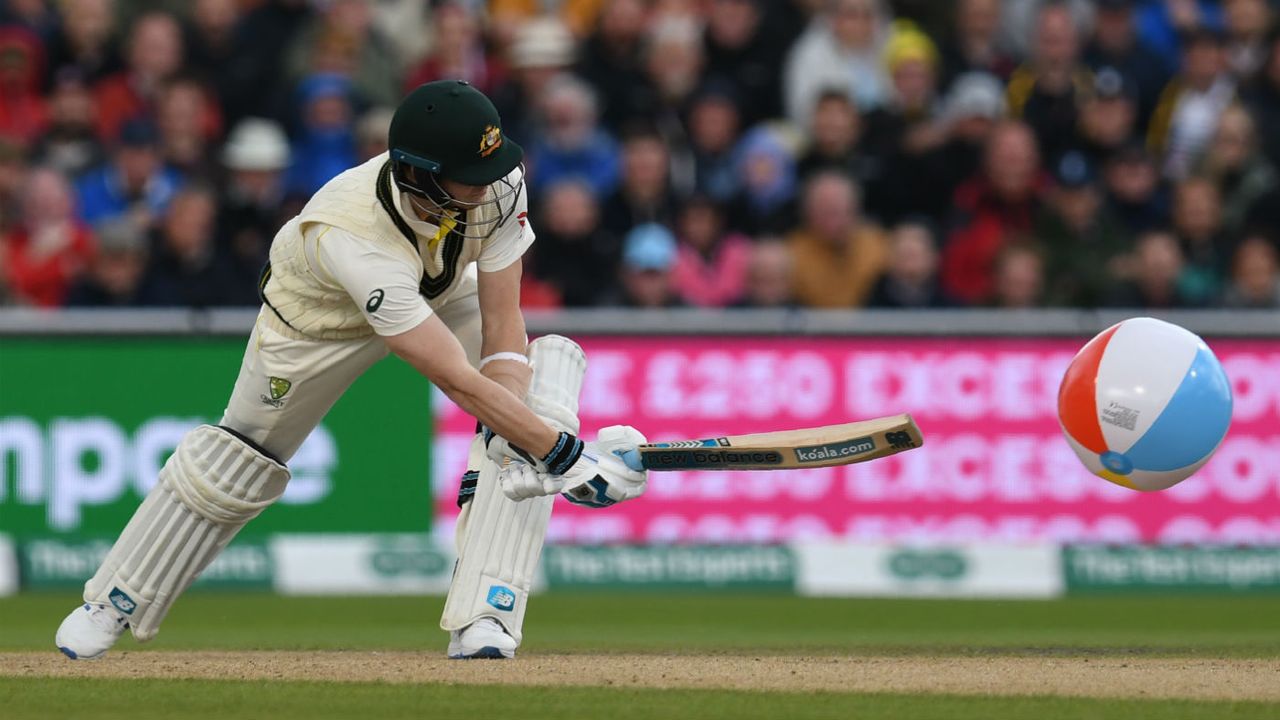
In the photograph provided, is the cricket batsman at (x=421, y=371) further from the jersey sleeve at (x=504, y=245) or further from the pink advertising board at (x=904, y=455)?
the pink advertising board at (x=904, y=455)

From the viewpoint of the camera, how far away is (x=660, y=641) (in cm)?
870

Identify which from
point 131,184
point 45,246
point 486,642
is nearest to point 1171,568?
point 486,642

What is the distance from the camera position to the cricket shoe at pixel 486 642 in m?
7.46

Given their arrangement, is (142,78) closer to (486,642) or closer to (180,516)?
(180,516)

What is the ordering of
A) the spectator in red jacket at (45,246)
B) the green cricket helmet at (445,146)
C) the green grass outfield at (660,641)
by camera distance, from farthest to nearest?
the spectator in red jacket at (45,246) < the green cricket helmet at (445,146) < the green grass outfield at (660,641)

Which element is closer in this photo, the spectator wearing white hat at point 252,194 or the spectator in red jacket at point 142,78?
the spectator wearing white hat at point 252,194

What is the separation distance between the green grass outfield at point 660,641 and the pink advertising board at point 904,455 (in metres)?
0.46

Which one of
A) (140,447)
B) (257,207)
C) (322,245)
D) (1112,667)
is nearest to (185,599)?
(140,447)

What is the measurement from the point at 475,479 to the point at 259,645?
1.28m

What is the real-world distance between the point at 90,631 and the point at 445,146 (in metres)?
2.17

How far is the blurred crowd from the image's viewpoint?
39.7ft

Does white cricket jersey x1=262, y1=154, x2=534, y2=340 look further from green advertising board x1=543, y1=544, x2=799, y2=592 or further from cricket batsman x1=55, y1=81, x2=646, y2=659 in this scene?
green advertising board x1=543, y1=544, x2=799, y2=592

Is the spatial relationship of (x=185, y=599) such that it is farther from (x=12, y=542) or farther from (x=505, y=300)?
(x=505, y=300)

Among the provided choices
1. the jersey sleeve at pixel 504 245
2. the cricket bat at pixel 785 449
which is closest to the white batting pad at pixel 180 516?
the jersey sleeve at pixel 504 245
